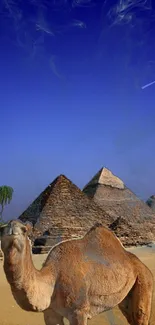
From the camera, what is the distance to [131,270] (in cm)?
538

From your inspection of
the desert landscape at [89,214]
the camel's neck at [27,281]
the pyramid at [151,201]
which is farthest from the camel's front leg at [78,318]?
the pyramid at [151,201]

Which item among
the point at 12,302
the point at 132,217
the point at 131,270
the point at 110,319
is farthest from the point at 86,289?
the point at 132,217

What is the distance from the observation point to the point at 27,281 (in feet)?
13.9

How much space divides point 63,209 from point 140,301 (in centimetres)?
3481

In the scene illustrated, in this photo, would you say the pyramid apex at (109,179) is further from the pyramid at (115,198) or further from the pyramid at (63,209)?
the pyramid at (63,209)

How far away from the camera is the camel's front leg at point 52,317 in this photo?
488 centimetres

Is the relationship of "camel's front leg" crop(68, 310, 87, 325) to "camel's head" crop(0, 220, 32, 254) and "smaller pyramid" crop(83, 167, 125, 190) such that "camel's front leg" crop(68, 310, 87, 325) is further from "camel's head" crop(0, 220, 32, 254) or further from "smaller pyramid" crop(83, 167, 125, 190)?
"smaller pyramid" crop(83, 167, 125, 190)

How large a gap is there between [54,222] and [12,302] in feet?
91.6

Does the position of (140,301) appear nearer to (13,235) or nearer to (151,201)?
(13,235)

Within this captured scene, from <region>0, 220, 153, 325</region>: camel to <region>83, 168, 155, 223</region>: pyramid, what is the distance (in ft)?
143

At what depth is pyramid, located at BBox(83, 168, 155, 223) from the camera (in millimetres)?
49594

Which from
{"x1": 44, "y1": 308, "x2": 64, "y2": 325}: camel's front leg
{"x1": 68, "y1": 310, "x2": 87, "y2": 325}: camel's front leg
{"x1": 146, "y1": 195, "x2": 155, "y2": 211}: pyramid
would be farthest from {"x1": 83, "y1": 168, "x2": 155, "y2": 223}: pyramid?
{"x1": 68, "y1": 310, "x2": 87, "y2": 325}: camel's front leg

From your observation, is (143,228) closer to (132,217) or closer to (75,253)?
(132,217)

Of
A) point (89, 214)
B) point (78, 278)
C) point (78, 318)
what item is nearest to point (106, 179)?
point (89, 214)
